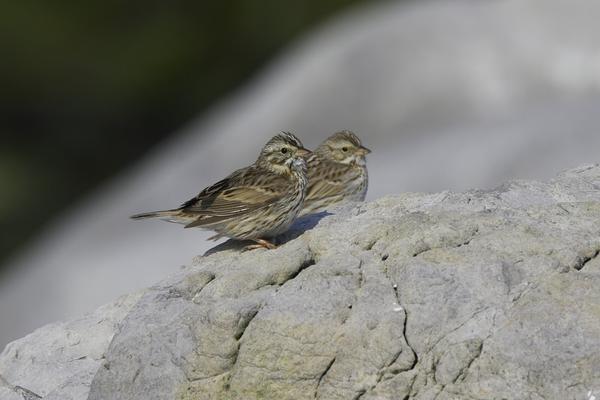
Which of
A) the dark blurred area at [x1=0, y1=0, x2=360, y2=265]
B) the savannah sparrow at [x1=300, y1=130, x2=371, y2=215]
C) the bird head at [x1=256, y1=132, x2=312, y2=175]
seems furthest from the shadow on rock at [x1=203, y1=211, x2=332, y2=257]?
the dark blurred area at [x1=0, y1=0, x2=360, y2=265]

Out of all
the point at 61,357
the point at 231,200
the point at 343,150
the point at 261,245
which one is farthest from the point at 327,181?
the point at 61,357

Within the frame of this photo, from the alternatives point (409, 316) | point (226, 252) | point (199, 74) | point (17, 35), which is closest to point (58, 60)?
point (17, 35)

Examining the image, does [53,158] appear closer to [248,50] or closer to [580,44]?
[248,50]

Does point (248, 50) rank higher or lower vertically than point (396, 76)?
higher

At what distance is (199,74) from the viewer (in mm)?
31156

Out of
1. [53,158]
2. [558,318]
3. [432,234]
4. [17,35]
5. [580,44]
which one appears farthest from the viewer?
[17,35]

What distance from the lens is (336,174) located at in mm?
11758

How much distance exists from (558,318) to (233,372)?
5.06 ft

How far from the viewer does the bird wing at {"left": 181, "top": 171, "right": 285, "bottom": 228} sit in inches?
349

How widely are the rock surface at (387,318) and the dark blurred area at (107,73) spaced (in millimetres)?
20789

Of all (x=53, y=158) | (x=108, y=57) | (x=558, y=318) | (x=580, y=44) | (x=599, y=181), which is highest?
(x=108, y=57)

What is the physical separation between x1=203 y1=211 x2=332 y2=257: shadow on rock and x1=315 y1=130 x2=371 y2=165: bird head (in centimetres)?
316

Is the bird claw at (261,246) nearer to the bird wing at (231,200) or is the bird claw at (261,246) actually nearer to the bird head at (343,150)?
the bird wing at (231,200)

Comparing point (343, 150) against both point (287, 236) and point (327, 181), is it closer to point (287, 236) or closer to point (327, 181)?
point (327, 181)
